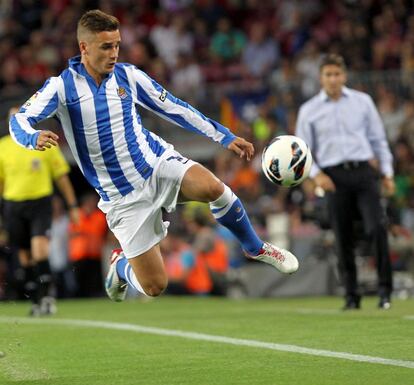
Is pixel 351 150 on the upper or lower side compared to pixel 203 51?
lower

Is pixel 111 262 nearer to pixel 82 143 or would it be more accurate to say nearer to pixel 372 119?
pixel 82 143

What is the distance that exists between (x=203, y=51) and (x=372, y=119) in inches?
413

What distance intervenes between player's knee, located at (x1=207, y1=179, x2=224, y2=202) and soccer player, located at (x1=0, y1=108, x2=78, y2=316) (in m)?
5.27

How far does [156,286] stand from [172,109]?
1229mm

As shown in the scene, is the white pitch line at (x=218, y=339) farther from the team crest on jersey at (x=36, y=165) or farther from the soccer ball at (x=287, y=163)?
the team crest on jersey at (x=36, y=165)

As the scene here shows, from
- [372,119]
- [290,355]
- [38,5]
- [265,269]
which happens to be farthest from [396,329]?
[38,5]

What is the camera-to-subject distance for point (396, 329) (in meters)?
8.11

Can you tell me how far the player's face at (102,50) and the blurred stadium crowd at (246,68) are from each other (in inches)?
260

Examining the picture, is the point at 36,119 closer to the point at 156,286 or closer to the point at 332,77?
the point at 156,286

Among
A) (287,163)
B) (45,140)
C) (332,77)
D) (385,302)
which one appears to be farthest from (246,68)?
(45,140)

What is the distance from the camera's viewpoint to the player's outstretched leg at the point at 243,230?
→ 753cm

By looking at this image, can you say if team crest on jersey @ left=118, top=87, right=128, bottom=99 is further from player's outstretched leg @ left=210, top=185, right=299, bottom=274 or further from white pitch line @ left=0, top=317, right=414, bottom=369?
white pitch line @ left=0, top=317, right=414, bottom=369

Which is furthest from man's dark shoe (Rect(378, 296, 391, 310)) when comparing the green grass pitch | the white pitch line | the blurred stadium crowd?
the blurred stadium crowd

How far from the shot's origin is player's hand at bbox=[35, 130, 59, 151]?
667cm
